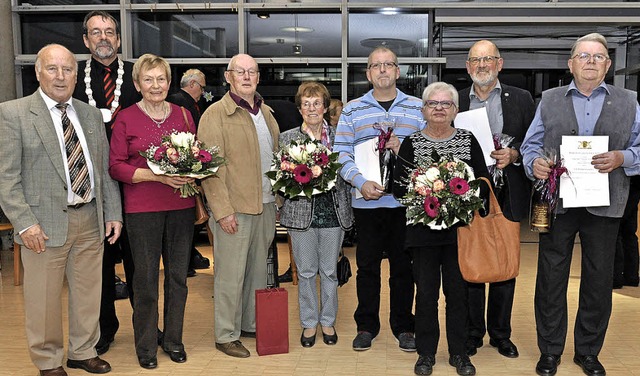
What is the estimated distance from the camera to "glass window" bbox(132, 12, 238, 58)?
8.59 meters

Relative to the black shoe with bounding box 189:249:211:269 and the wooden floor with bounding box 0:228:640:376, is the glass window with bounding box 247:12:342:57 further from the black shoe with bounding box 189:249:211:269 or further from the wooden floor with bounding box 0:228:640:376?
the wooden floor with bounding box 0:228:640:376

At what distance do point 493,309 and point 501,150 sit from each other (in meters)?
1.12

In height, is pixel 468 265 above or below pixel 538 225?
below

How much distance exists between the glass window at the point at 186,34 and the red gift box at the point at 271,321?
543cm

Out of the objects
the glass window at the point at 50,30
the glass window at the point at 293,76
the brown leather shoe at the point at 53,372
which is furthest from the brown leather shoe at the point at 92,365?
the glass window at the point at 50,30

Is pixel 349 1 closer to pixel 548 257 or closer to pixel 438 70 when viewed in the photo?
pixel 438 70

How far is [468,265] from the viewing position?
11.4ft

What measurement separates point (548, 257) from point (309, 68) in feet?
18.5

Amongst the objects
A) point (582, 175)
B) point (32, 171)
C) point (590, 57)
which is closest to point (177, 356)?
point (32, 171)

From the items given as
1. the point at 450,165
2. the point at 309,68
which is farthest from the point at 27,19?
the point at 450,165

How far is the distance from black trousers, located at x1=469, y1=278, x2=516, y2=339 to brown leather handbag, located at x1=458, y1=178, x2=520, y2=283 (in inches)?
16.8

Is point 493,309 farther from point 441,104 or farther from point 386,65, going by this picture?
point 386,65

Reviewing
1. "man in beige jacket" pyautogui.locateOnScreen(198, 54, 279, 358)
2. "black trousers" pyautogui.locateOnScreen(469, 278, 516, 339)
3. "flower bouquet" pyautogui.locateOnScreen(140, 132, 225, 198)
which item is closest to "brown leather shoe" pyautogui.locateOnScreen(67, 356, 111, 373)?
"man in beige jacket" pyautogui.locateOnScreen(198, 54, 279, 358)

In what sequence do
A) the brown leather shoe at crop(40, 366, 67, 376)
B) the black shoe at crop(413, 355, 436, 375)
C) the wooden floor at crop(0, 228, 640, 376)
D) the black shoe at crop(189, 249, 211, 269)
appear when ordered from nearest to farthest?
the brown leather shoe at crop(40, 366, 67, 376) < the black shoe at crop(413, 355, 436, 375) < the wooden floor at crop(0, 228, 640, 376) < the black shoe at crop(189, 249, 211, 269)
